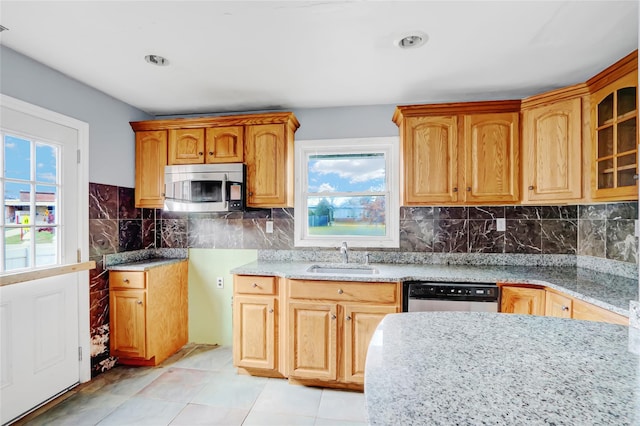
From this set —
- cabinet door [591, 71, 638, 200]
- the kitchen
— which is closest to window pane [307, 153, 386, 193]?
the kitchen

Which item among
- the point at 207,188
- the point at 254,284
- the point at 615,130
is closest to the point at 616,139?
the point at 615,130

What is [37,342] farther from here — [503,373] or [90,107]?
[503,373]

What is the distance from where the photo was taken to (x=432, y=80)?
2.44 metres

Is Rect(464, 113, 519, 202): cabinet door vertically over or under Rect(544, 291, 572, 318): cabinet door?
over

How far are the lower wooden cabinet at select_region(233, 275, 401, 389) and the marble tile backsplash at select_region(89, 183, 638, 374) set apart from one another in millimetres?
708

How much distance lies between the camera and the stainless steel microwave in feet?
9.09

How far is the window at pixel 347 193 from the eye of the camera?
9.75 feet

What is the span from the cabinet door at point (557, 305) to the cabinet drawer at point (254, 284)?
75.6 inches

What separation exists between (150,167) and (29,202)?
39.4 inches

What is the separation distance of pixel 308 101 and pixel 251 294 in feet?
5.81

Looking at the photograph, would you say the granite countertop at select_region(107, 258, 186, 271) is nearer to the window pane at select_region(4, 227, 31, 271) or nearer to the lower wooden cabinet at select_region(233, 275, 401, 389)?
the window pane at select_region(4, 227, 31, 271)

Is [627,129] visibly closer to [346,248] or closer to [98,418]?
[346,248]

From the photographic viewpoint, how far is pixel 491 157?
8.16 ft

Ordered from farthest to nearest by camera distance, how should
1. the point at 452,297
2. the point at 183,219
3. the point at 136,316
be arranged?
1. the point at 183,219
2. the point at 136,316
3. the point at 452,297
